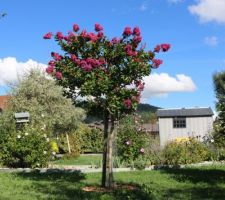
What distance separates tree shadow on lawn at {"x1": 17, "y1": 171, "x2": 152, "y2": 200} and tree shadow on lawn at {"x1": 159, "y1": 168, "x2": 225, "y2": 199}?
3.02ft

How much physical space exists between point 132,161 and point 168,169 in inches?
56.9

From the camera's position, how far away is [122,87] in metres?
11.1

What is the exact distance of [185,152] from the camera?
17.8 m

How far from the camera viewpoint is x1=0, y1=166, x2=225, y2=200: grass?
33.3ft

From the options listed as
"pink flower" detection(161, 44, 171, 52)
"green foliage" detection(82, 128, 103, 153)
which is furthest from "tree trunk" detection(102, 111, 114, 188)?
"green foliage" detection(82, 128, 103, 153)

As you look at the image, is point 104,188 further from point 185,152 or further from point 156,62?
point 185,152

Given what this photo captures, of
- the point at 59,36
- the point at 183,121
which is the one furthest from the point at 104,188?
the point at 183,121

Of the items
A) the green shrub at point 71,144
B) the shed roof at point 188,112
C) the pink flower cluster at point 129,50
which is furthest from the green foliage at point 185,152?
the shed roof at point 188,112

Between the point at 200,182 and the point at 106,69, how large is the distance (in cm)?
387

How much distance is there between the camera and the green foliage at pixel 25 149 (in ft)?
54.9

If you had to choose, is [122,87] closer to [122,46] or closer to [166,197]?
[122,46]

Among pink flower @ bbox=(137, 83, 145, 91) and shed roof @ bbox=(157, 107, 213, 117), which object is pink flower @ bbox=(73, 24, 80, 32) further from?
shed roof @ bbox=(157, 107, 213, 117)

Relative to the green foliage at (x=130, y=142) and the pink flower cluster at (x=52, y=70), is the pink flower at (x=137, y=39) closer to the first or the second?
the pink flower cluster at (x=52, y=70)

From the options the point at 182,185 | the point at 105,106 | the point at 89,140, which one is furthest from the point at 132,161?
the point at 89,140
